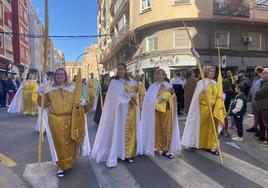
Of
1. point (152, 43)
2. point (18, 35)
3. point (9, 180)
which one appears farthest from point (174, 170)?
point (18, 35)

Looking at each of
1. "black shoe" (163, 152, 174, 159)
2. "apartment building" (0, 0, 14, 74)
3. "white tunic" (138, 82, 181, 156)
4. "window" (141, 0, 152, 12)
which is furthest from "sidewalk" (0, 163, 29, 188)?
"apartment building" (0, 0, 14, 74)

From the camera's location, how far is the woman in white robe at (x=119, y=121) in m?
5.51

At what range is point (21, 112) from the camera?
539 inches

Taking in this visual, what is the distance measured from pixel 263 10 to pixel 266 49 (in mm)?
3047

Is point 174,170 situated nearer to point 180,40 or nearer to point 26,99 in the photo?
point 26,99

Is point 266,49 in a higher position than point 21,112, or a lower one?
higher

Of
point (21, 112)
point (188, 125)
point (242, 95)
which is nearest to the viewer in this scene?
point (188, 125)

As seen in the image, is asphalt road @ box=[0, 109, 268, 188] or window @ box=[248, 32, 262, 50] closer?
asphalt road @ box=[0, 109, 268, 188]

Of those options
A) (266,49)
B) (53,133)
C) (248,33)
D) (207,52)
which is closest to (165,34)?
(207,52)

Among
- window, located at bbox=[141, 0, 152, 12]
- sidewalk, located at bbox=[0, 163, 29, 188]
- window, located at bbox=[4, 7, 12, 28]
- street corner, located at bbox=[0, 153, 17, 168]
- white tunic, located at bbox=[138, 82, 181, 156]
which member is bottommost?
sidewalk, located at bbox=[0, 163, 29, 188]

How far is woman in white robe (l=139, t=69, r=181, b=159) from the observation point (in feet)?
19.5

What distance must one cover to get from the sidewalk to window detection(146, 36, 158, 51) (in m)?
18.0

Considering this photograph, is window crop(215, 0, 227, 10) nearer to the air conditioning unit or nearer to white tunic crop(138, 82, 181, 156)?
the air conditioning unit

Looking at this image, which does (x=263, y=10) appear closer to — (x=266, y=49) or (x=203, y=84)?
(x=266, y=49)
